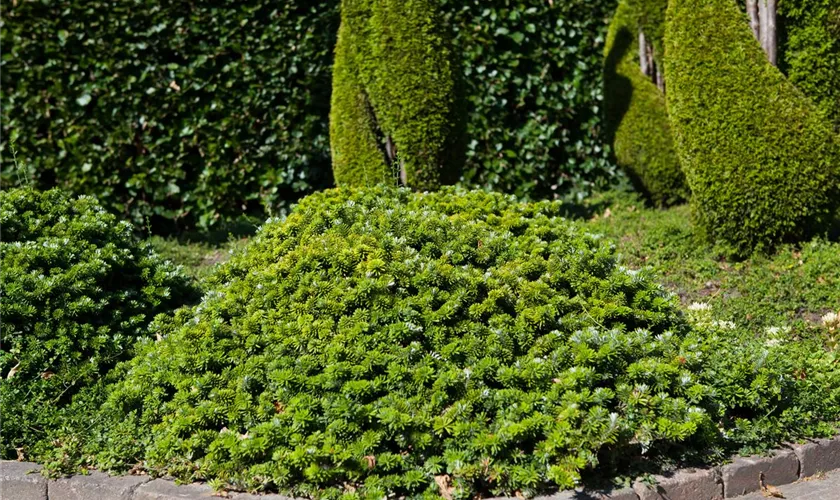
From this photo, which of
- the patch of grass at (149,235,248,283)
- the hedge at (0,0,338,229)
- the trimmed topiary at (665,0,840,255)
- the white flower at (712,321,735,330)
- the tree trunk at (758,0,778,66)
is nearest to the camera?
the white flower at (712,321,735,330)

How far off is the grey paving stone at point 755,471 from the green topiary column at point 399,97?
3.86m

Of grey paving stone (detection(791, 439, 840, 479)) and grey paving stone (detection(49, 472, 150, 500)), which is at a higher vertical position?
grey paving stone (detection(49, 472, 150, 500))

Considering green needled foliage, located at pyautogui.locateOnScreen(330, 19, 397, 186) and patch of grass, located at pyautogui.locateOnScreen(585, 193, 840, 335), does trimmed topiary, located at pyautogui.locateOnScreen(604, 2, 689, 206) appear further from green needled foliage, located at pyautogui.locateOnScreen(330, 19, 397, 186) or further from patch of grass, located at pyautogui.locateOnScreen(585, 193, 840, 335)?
green needled foliage, located at pyautogui.locateOnScreen(330, 19, 397, 186)

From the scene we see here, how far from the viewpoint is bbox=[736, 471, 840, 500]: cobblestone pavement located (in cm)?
330

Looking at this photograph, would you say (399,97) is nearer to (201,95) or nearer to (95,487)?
(201,95)

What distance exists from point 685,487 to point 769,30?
440 centimetres

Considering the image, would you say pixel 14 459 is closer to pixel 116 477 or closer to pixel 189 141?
pixel 116 477

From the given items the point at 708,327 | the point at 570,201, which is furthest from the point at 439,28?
the point at 708,327

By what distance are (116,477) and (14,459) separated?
0.64 meters

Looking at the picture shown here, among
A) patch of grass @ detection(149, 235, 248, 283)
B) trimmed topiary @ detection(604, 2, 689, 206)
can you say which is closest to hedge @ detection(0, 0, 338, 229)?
patch of grass @ detection(149, 235, 248, 283)

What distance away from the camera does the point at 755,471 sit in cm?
336

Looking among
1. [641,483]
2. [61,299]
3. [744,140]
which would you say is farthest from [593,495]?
[744,140]

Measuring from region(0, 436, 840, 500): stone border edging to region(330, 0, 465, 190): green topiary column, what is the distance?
3.74 m

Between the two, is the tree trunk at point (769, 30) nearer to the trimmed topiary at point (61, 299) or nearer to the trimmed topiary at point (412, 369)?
the trimmed topiary at point (412, 369)
